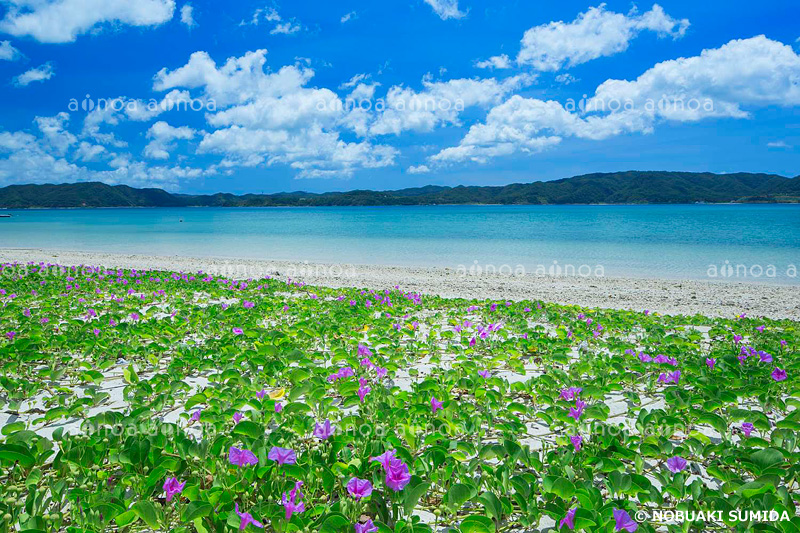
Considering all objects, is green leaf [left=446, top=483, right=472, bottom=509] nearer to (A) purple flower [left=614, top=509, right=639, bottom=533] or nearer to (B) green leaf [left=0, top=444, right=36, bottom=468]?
(A) purple flower [left=614, top=509, right=639, bottom=533]

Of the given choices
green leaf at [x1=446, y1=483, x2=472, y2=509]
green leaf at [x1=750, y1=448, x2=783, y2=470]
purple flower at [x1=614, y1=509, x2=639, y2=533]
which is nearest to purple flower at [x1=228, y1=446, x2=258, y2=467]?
green leaf at [x1=446, y1=483, x2=472, y2=509]

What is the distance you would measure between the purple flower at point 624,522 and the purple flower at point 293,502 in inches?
62.6

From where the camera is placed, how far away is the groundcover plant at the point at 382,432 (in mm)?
2357

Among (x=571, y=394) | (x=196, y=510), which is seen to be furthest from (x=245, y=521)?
(x=571, y=394)

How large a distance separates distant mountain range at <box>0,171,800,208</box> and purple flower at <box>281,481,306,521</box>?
182m

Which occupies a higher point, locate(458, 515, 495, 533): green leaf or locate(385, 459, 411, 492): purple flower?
locate(385, 459, 411, 492): purple flower

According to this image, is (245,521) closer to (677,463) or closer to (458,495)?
(458,495)

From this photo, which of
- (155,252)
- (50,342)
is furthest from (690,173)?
(50,342)

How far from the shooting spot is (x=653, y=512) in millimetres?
2570

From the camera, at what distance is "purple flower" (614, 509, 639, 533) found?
2.20 metres

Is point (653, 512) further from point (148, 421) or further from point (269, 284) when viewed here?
point (269, 284)

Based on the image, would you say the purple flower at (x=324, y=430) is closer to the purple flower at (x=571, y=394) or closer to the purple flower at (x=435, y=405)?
the purple flower at (x=435, y=405)

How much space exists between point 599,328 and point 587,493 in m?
5.24

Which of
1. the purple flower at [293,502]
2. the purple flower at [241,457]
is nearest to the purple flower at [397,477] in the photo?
the purple flower at [293,502]
